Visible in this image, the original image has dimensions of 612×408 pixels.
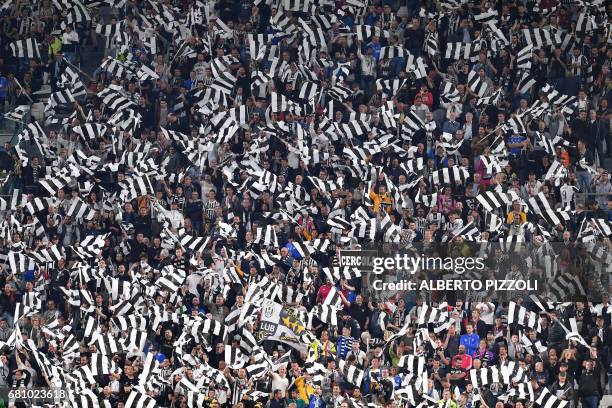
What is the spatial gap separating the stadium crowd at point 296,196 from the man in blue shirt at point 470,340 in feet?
0.15

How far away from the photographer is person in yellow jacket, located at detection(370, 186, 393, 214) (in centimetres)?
3262

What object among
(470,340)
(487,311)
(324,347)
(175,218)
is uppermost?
(175,218)

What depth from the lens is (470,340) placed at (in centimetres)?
2936

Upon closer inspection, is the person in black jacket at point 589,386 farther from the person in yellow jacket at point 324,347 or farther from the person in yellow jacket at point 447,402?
the person in yellow jacket at point 324,347

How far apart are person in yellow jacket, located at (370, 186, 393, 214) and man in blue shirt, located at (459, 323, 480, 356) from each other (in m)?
4.06

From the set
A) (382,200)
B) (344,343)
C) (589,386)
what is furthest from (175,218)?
(589,386)

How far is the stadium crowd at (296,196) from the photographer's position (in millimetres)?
29219

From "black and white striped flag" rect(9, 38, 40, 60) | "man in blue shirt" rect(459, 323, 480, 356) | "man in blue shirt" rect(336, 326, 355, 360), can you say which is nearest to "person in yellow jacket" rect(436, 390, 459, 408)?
"man in blue shirt" rect(459, 323, 480, 356)

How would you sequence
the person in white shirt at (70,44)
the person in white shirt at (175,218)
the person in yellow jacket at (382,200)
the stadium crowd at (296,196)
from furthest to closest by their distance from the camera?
the person in white shirt at (70,44) < the person in white shirt at (175,218) < the person in yellow jacket at (382,200) < the stadium crowd at (296,196)

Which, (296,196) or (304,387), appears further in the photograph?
(296,196)

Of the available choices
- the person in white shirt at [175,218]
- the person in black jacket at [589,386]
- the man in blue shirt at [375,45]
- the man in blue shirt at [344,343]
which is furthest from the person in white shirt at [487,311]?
the man in blue shirt at [375,45]

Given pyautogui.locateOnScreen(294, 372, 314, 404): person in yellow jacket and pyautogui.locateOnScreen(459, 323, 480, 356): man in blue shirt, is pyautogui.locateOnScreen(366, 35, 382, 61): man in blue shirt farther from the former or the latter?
pyautogui.locateOnScreen(294, 372, 314, 404): person in yellow jacket

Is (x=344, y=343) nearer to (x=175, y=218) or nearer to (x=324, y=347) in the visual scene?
(x=324, y=347)

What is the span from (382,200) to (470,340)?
4.51 metres
